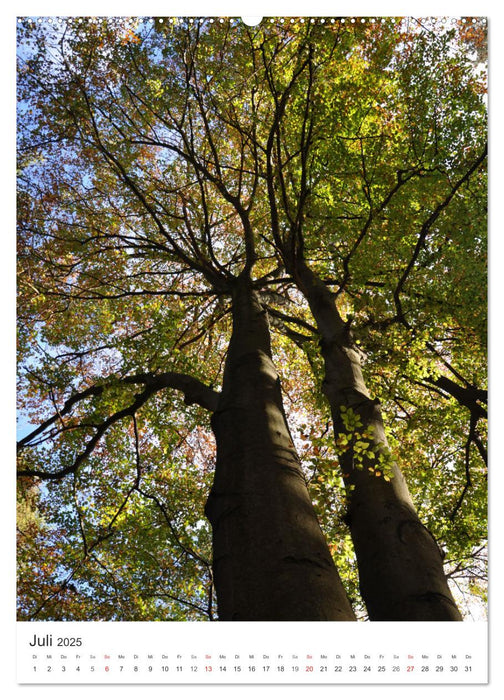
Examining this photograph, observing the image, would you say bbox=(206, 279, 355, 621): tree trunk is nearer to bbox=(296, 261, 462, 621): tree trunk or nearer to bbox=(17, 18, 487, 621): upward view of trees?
bbox=(17, 18, 487, 621): upward view of trees

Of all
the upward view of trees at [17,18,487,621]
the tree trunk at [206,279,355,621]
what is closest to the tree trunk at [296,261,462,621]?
the upward view of trees at [17,18,487,621]

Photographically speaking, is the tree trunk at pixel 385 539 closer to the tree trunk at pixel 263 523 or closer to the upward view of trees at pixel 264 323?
the upward view of trees at pixel 264 323

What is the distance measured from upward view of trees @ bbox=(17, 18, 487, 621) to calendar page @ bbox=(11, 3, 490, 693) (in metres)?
0.03

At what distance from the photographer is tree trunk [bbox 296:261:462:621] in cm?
198

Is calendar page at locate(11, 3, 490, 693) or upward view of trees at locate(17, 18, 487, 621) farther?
upward view of trees at locate(17, 18, 487, 621)

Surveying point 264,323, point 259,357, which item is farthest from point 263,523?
point 264,323

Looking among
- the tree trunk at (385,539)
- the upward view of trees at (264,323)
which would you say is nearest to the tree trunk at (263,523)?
the upward view of trees at (264,323)

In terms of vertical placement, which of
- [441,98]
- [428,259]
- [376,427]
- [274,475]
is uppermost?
[441,98]

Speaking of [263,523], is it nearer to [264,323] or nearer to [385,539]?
→ [385,539]

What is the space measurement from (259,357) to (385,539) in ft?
4.85

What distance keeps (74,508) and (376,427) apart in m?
3.37
